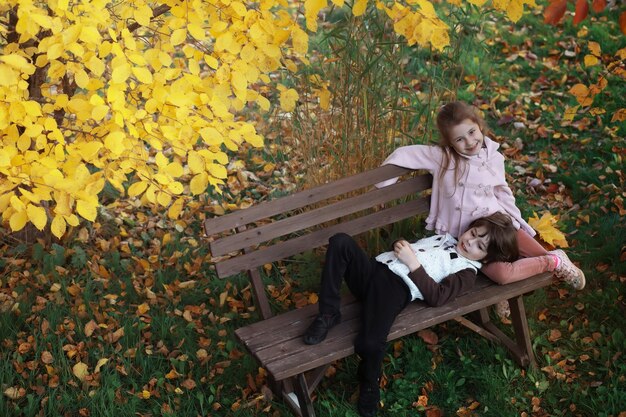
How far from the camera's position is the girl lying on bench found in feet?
10.2

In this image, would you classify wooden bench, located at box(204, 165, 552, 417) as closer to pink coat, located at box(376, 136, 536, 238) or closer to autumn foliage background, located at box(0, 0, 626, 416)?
pink coat, located at box(376, 136, 536, 238)

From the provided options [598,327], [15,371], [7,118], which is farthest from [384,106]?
[15,371]

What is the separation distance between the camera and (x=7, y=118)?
9.00 ft

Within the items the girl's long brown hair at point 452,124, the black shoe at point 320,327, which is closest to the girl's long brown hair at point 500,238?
the girl's long brown hair at point 452,124

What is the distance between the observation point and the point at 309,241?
344 centimetres

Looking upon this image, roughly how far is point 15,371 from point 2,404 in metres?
0.24

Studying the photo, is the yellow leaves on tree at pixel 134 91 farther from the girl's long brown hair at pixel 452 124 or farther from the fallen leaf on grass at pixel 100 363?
the fallen leaf on grass at pixel 100 363

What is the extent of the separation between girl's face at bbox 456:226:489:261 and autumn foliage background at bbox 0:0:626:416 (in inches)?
20.1

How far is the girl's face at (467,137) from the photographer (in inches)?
135

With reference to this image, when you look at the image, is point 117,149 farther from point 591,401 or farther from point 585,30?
point 585,30

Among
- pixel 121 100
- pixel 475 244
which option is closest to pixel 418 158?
pixel 475 244

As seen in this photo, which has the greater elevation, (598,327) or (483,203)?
(483,203)

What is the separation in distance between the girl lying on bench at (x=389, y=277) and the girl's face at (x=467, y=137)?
0.33m

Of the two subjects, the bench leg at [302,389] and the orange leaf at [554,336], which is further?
the orange leaf at [554,336]
